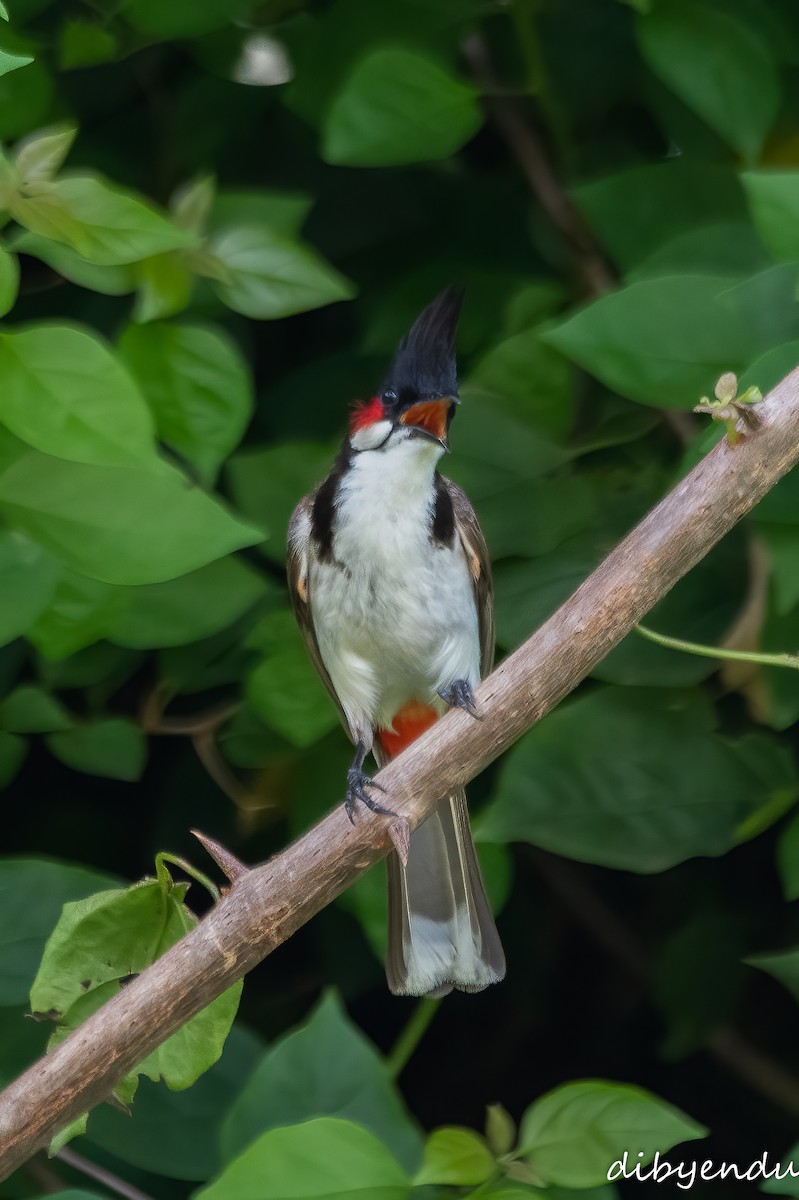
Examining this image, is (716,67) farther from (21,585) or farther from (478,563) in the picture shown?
(21,585)

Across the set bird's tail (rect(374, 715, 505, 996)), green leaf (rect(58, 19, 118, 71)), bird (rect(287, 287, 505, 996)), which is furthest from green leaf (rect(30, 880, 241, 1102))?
green leaf (rect(58, 19, 118, 71))

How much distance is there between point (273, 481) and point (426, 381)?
0.73 ft

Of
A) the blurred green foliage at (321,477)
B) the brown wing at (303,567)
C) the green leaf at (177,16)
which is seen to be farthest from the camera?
the brown wing at (303,567)

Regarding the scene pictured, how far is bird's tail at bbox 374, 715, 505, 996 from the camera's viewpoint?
1.63 m

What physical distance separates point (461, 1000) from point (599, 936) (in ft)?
0.83

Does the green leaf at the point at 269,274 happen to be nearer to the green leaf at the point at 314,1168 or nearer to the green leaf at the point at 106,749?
the green leaf at the point at 106,749

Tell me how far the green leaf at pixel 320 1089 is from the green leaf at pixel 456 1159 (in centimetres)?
6

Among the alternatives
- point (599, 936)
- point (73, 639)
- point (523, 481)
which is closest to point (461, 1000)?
point (599, 936)

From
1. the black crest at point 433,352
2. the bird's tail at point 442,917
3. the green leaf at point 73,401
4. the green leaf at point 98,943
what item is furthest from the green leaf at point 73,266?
the bird's tail at point 442,917

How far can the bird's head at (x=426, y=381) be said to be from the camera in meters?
1.61

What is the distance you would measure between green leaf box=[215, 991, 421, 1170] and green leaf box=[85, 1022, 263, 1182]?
147mm

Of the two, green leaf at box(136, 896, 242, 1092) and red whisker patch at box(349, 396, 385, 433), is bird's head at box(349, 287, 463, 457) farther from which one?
green leaf at box(136, 896, 242, 1092)

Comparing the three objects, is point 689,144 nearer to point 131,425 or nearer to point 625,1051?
point 131,425

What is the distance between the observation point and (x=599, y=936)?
2051mm
